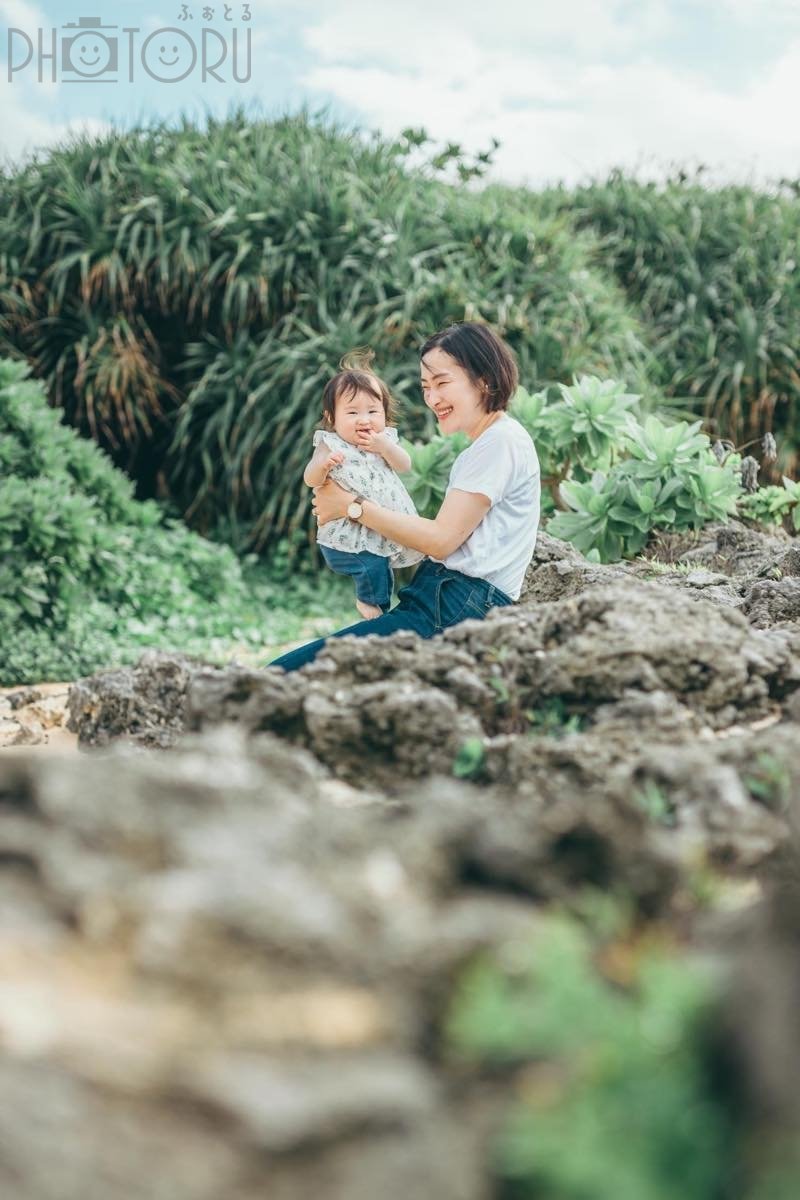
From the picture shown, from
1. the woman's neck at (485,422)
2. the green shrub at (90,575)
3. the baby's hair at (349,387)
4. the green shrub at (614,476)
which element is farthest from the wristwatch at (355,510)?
the green shrub at (90,575)

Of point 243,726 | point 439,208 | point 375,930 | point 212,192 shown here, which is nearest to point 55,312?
point 212,192

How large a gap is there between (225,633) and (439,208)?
3.65 m

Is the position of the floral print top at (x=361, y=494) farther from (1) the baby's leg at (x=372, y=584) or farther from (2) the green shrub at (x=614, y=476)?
(2) the green shrub at (x=614, y=476)

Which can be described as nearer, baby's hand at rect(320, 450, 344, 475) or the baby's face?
baby's hand at rect(320, 450, 344, 475)

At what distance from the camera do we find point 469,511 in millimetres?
3070

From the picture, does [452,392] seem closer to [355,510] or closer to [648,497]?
[355,510]

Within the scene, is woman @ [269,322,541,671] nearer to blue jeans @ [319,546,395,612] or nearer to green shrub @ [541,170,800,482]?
blue jeans @ [319,546,395,612]

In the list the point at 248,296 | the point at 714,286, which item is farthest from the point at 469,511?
the point at 714,286

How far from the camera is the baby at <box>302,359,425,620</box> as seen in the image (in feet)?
11.6

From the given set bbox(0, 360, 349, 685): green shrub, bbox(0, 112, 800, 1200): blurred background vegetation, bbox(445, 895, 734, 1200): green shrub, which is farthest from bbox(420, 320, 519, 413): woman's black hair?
bbox(0, 360, 349, 685): green shrub

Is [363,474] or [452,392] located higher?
[452,392]

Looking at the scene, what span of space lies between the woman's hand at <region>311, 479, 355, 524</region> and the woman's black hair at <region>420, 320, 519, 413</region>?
1.63 feet

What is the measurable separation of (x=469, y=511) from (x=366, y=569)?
0.59 m

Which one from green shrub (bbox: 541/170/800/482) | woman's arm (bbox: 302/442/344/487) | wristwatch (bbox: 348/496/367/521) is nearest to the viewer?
wristwatch (bbox: 348/496/367/521)
